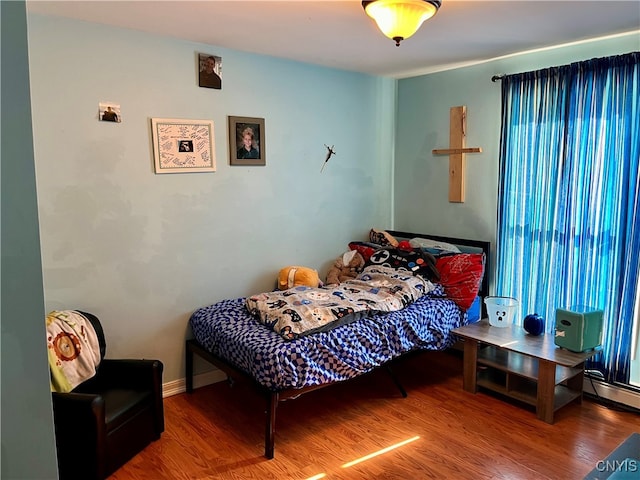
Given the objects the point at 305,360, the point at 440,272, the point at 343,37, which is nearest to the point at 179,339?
the point at 305,360

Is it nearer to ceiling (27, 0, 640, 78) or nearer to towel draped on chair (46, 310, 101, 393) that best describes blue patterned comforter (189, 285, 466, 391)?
towel draped on chair (46, 310, 101, 393)

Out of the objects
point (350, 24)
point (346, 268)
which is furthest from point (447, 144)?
point (350, 24)

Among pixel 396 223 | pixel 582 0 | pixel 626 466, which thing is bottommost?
pixel 626 466

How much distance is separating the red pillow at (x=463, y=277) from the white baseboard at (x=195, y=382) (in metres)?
1.80

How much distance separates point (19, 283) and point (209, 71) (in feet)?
8.76

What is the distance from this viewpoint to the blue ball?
320cm

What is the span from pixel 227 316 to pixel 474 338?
1637 mm

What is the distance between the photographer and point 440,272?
145 inches

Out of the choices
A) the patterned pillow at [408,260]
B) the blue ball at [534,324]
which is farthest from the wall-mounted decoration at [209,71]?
the blue ball at [534,324]

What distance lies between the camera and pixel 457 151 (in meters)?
3.93

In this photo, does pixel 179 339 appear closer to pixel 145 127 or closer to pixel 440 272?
pixel 145 127

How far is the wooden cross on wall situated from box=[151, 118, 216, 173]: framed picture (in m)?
1.93

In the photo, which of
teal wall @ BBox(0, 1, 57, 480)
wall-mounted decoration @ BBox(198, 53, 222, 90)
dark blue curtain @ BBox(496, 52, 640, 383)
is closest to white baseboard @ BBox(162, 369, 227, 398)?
wall-mounted decoration @ BBox(198, 53, 222, 90)

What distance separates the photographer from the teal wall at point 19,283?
A: 0.83 metres
